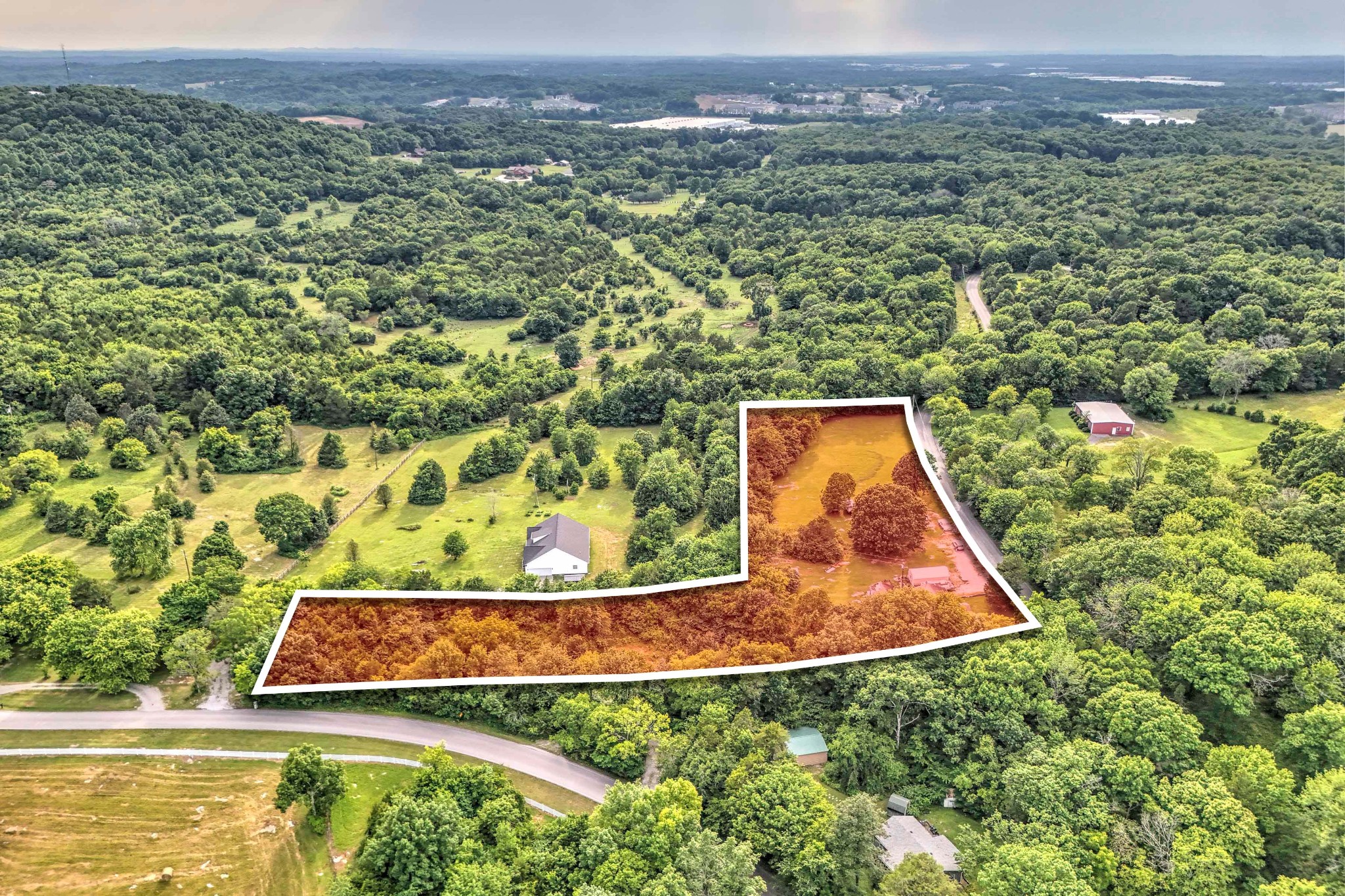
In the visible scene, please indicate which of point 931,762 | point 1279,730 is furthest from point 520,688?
point 1279,730

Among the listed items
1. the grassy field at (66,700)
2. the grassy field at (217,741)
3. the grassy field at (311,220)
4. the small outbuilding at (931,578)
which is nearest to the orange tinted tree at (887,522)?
the small outbuilding at (931,578)

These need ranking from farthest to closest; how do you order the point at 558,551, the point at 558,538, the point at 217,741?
the point at 558,538
the point at 558,551
the point at 217,741

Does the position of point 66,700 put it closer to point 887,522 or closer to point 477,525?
point 477,525

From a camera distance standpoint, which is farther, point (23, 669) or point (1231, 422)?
point (1231, 422)

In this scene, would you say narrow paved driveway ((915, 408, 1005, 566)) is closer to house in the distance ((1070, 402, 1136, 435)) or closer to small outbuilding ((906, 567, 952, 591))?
house in the distance ((1070, 402, 1136, 435))

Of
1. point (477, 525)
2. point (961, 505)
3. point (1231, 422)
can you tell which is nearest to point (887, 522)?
point (961, 505)

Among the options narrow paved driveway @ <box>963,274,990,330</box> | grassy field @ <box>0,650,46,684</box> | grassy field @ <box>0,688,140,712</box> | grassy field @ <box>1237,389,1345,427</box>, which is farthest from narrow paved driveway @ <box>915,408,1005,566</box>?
grassy field @ <box>0,650,46,684</box>

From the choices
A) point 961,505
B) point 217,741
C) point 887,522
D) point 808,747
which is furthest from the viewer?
point 961,505
